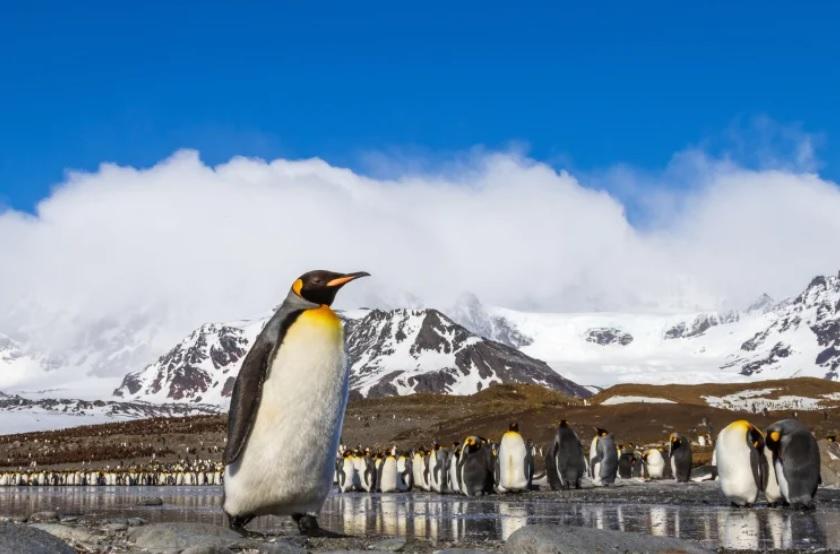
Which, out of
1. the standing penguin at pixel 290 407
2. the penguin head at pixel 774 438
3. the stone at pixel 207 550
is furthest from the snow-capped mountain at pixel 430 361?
the stone at pixel 207 550

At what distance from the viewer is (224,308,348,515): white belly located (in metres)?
6.86

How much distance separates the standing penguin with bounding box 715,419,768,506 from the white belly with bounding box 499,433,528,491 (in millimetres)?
5087

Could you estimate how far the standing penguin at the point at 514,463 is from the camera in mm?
17578

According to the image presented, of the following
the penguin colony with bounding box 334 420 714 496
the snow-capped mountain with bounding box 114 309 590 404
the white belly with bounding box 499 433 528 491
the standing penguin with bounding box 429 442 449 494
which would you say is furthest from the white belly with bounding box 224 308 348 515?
the snow-capped mountain with bounding box 114 309 590 404

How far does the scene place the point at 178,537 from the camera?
18.9 feet

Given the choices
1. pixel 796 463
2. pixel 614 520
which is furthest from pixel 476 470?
pixel 614 520

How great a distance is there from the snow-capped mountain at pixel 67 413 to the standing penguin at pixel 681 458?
78528 millimetres

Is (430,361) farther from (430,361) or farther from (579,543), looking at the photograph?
(579,543)

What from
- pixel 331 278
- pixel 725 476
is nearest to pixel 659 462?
pixel 725 476

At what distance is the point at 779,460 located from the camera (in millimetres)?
12070

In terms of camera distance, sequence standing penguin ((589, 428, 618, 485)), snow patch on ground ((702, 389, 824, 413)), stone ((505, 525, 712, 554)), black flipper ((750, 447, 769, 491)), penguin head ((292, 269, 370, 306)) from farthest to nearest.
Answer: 1. snow patch on ground ((702, 389, 824, 413))
2. standing penguin ((589, 428, 618, 485))
3. black flipper ((750, 447, 769, 491))
4. penguin head ((292, 269, 370, 306))
5. stone ((505, 525, 712, 554))

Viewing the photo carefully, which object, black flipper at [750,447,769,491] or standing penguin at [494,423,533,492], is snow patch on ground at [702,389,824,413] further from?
black flipper at [750,447,769,491]

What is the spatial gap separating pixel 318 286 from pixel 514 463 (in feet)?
37.5

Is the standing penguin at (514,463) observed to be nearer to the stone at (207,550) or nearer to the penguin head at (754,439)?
the penguin head at (754,439)
